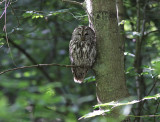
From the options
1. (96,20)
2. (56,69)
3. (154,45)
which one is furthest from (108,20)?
(56,69)

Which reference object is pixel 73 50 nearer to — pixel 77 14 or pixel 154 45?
pixel 77 14

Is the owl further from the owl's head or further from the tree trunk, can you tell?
the tree trunk

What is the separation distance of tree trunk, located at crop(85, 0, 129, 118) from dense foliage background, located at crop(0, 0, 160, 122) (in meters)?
0.26

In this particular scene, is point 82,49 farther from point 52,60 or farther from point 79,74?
point 52,60

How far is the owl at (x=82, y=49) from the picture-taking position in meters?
2.69

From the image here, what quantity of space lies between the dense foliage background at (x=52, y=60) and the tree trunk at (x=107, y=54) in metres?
0.26

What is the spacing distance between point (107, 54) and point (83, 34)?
0.64 m

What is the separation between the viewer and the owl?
2686 millimetres

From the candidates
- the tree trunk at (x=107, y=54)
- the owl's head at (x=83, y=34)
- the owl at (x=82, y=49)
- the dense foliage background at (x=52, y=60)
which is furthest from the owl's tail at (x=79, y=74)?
the tree trunk at (x=107, y=54)

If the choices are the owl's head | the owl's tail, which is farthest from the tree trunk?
the owl's tail

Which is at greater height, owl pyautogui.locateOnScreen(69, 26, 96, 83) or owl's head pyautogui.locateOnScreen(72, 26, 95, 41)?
owl's head pyautogui.locateOnScreen(72, 26, 95, 41)

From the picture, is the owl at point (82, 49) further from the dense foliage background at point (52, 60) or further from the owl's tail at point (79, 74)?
the dense foliage background at point (52, 60)

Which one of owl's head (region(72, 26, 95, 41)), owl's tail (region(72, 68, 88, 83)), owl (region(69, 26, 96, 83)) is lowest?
owl's tail (region(72, 68, 88, 83))

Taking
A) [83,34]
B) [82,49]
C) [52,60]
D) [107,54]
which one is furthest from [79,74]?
[52,60]
